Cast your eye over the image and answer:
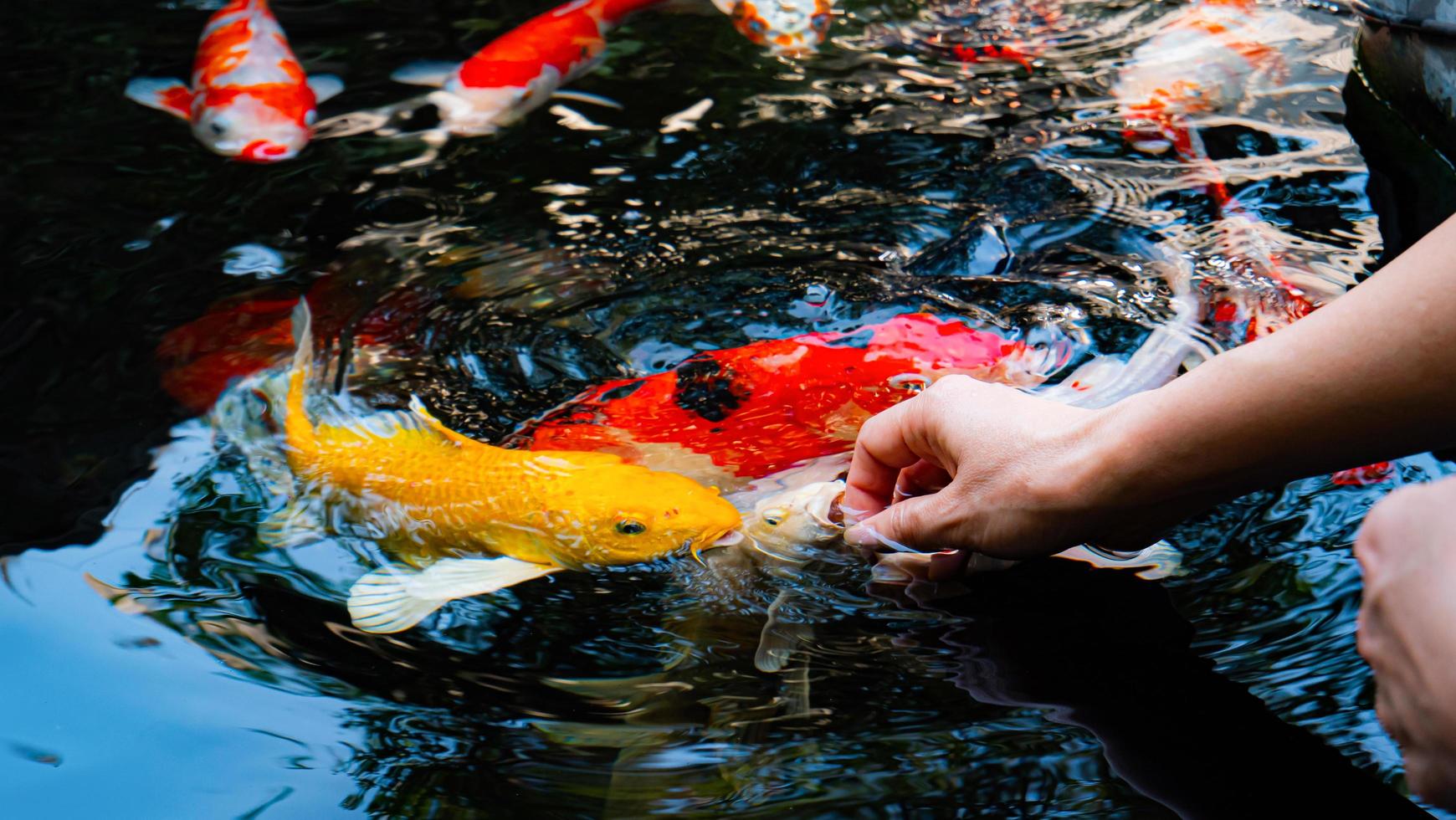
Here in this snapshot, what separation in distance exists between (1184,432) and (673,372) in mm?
1393

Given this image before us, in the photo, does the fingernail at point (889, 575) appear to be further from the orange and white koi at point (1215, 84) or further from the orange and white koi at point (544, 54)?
the orange and white koi at point (544, 54)

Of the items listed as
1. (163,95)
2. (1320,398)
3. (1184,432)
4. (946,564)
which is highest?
(1320,398)

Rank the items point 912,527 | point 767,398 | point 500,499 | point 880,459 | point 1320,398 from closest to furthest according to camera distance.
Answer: point 1320,398 → point 912,527 → point 880,459 → point 500,499 → point 767,398

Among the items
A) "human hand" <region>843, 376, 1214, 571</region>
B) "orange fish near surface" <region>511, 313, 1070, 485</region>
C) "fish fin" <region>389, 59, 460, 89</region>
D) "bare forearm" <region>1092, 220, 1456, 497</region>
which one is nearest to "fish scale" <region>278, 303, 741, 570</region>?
"orange fish near surface" <region>511, 313, 1070, 485</region>

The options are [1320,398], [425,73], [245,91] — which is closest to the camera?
[1320,398]

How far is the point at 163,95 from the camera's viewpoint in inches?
164

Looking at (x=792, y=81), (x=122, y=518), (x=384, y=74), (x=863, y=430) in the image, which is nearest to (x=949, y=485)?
(x=863, y=430)

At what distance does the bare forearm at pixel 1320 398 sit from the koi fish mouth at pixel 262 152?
10.3 feet

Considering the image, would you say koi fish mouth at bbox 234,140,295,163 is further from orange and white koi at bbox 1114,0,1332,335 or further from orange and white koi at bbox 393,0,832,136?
orange and white koi at bbox 1114,0,1332,335

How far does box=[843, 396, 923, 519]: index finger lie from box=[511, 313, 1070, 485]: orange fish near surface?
332 millimetres

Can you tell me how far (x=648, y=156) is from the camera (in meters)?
3.88

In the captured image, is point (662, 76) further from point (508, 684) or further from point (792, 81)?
point (508, 684)

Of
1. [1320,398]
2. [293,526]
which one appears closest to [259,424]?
[293,526]

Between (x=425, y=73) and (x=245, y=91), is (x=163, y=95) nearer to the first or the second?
(x=245, y=91)
